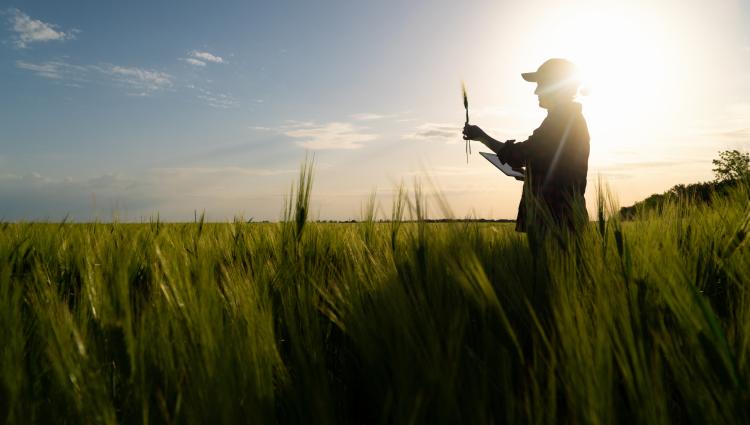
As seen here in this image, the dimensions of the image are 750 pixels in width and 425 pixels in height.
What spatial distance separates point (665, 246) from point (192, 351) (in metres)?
1.04

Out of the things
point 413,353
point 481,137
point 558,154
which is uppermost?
point 481,137

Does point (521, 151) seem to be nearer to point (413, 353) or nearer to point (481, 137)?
point (481, 137)

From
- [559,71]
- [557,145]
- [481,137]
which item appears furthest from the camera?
[481,137]

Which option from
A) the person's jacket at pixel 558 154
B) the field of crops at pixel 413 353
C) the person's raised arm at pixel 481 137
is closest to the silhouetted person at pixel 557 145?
the person's jacket at pixel 558 154

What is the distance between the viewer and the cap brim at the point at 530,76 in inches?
166

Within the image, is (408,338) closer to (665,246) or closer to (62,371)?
(62,371)

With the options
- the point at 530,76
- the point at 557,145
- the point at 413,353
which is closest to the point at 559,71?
the point at 530,76

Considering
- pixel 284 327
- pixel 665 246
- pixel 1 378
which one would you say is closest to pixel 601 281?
pixel 665 246

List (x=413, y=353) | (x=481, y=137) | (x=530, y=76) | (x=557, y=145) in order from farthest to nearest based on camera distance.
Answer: (x=530, y=76) → (x=481, y=137) → (x=557, y=145) → (x=413, y=353)

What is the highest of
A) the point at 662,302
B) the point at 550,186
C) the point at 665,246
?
the point at 550,186

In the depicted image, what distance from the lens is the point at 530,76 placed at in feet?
14.3

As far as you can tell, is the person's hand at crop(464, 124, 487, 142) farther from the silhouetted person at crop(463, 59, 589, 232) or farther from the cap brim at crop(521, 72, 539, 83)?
the cap brim at crop(521, 72, 539, 83)

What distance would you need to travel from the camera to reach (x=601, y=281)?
916mm

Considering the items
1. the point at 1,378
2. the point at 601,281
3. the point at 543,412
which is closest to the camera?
the point at 543,412
